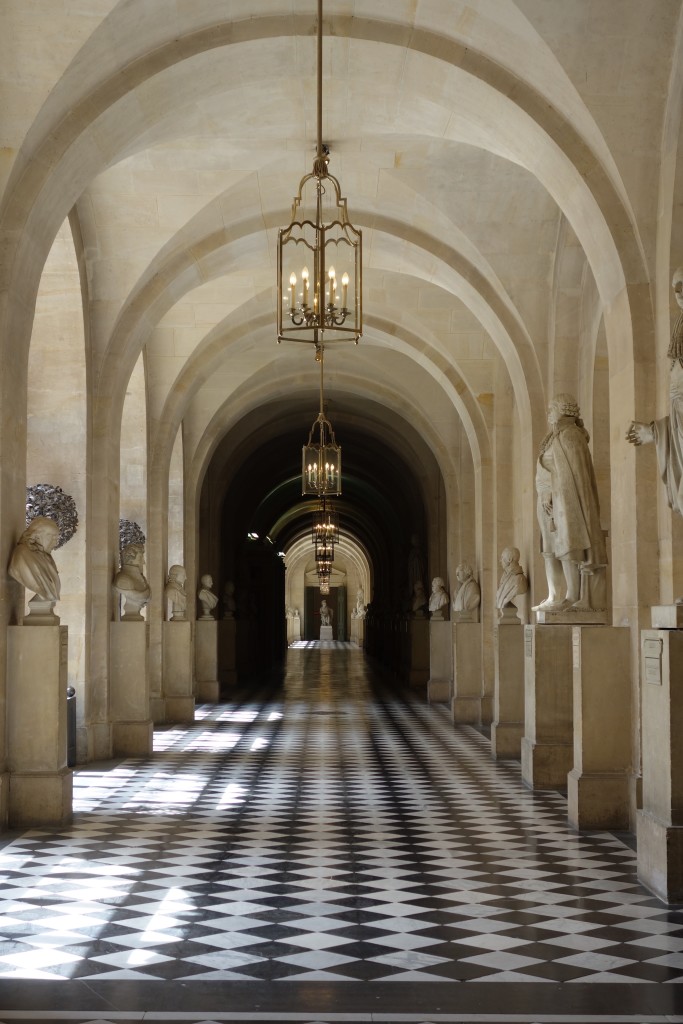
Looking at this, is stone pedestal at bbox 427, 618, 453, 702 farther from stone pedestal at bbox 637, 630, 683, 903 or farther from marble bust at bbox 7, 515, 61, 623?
stone pedestal at bbox 637, 630, 683, 903

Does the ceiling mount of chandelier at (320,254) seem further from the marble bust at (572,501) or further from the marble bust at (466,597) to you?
the marble bust at (466,597)

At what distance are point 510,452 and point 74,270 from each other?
22.2 feet

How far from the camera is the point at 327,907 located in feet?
20.3

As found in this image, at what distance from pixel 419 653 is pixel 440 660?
3987 mm

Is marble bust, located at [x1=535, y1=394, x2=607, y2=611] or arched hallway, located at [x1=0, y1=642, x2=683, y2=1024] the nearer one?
arched hallway, located at [x1=0, y1=642, x2=683, y2=1024]

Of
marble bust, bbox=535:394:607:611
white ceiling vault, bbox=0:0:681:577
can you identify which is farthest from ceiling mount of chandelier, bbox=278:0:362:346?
marble bust, bbox=535:394:607:611

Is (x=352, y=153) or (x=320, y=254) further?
(x=352, y=153)

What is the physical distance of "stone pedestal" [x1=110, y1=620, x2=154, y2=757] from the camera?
12.9 meters

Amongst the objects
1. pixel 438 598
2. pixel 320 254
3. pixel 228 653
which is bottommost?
pixel 228 653

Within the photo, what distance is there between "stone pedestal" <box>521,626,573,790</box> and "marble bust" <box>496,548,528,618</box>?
2277 millimetres

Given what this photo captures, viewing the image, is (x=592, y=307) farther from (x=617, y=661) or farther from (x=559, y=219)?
(x=617, y=661)

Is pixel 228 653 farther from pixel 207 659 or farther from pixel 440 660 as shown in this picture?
pixel 440 660

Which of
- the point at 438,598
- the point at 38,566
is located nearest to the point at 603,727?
the point at 38,566

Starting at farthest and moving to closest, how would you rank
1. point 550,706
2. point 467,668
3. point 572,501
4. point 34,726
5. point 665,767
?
1. point 467,668
2. point 550,706
3. point 572,501
4. point 34,726
5. point 665,767
